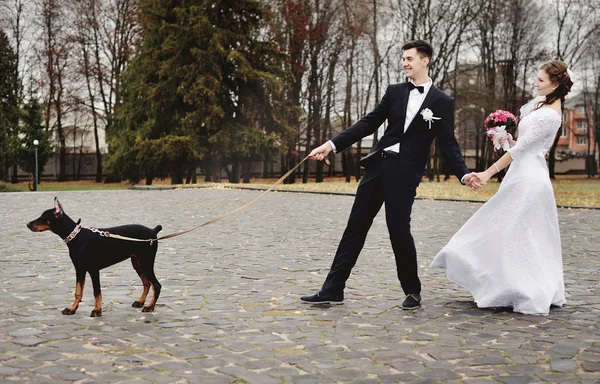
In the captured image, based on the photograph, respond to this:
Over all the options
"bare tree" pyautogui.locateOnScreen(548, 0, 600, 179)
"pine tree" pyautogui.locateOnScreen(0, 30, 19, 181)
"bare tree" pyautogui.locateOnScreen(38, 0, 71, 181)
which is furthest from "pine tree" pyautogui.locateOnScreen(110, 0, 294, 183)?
"bare tree" pyautogui.locateOnScreen(548, 0, 600, 179)

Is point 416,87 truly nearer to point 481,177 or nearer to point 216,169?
point 481,177

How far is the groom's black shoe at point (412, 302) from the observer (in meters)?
5.76

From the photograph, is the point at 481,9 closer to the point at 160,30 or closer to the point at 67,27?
the point at 160,30

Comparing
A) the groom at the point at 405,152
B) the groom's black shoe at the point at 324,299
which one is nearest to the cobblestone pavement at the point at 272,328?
the groom's black shoe at the point at 324,299

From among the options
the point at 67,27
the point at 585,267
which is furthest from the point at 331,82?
the point at 585,267

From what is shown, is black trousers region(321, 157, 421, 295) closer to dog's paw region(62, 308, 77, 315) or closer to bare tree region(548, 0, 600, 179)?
dog's paw region(62, 308, 77, 315)

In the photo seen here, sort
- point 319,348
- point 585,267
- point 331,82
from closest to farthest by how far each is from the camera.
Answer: point 319,348, point 585,267, point 331,82

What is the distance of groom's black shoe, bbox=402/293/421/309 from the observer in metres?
5.76

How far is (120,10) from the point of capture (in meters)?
44.8

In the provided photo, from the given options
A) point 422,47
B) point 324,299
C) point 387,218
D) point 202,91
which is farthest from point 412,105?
point 202,91

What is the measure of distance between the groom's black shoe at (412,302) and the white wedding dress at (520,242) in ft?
1.22

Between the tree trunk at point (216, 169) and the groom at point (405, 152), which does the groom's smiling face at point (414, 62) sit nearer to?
the groom at point (405, 152)

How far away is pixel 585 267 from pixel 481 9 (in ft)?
105

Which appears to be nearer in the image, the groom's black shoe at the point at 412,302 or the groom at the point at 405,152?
the groom at the point at 405,152
